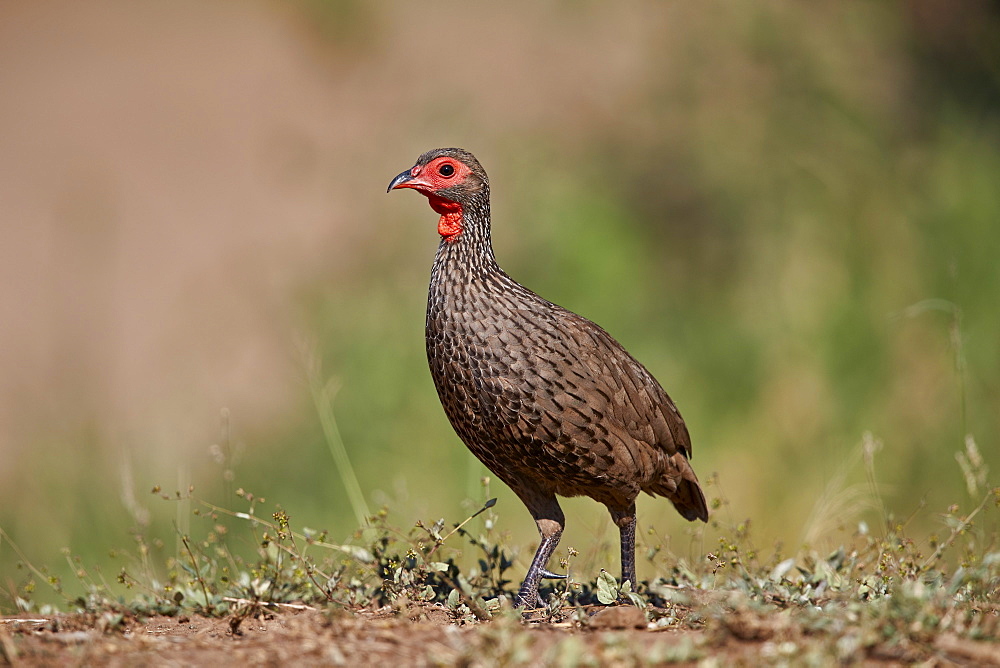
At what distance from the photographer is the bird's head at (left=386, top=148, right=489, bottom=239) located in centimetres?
435

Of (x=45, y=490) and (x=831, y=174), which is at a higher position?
(x=831, y=174)

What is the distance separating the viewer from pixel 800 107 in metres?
8.90

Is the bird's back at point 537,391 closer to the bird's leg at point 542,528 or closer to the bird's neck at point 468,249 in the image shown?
the bird's neck at point 468,249

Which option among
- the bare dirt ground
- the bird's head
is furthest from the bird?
the bare dirt ground

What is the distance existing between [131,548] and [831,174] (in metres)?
5.84

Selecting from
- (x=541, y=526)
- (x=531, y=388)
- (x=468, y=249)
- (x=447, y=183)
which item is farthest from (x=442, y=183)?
(x=541, y=526)

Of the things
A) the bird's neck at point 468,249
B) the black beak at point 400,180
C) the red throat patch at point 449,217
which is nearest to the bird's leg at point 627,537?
the bird's neck at point 468,249

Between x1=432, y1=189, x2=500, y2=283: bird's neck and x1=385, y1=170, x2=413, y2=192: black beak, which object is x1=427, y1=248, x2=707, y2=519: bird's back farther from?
x1=385, y1=170, x2=413, y2=192: black beak

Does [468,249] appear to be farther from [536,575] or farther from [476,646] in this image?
[476,646]

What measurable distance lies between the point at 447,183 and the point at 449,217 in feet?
0.46

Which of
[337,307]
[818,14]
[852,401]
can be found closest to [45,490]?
[337,307]

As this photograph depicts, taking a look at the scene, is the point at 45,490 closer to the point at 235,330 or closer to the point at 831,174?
the point at 235,330

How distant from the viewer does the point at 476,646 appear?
2840 mm

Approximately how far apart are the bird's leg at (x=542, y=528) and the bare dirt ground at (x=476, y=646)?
67cm
